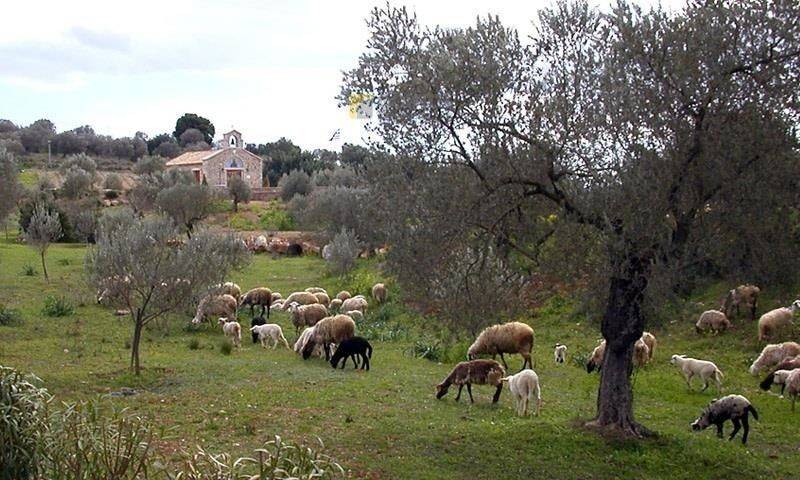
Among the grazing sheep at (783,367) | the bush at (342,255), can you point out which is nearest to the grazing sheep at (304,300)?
the bush at (342,255)

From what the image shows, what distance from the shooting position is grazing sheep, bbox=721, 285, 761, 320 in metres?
24.0

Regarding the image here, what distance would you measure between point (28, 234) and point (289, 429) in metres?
29.8

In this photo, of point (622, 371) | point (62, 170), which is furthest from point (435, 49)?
point (62, 170)

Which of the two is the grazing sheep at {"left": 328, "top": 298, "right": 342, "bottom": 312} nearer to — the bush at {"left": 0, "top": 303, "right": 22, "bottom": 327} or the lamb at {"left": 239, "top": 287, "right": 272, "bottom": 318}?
the lamb at {"left": 239, "top": 287, "right": 272, "bottom": 318}

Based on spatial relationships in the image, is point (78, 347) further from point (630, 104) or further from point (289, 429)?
point (630, 104)

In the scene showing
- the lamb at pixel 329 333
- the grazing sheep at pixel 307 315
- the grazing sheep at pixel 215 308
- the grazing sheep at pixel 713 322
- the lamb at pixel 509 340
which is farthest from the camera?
the grazing sheep at pixel 215 308

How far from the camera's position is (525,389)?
15.3 meters

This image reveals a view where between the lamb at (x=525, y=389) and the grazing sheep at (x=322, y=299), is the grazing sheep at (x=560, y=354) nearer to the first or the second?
the lamb at (x=525, y=389)

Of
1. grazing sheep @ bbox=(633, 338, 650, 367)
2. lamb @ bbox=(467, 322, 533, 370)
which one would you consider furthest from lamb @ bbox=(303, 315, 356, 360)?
grazing sheep @ bbox=(633, 338, 650, 367)

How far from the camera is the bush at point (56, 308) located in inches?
1136

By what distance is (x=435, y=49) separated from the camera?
11.9m

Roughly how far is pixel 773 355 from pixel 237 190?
6117cm

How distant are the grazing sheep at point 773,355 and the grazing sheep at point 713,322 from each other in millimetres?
4164

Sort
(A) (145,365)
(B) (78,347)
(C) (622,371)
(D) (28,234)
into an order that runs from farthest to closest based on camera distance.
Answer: (D) (28,234) < (B) (78,347) < (A) (145,365) < (C) (622,371)
